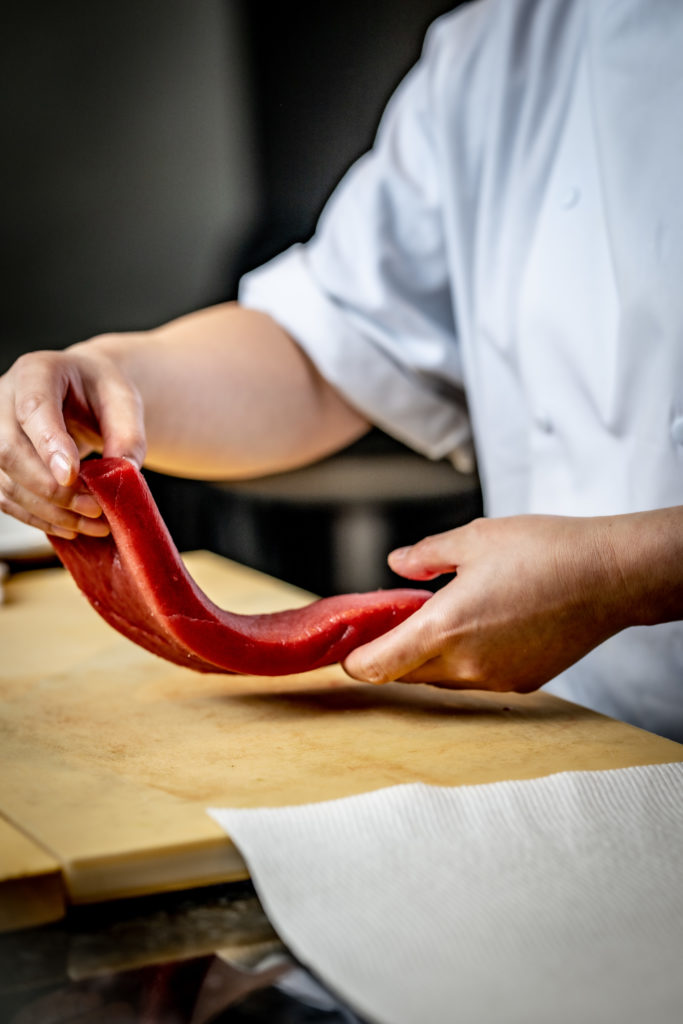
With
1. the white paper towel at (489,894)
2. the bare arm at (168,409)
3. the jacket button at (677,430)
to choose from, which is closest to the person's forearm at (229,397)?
the bare arm at (168,409)

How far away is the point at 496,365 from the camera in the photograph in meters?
1.52

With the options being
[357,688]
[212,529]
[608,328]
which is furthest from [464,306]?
[212,529]

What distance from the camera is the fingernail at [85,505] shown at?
1066 millimetres

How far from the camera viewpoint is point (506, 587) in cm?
102

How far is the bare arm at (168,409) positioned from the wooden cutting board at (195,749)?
0.21 meters

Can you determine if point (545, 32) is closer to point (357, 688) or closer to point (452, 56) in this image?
point (452, 56)

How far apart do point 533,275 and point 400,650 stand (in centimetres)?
62

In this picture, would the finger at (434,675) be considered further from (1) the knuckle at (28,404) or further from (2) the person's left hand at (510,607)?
(1) the knuckle at (28,404)

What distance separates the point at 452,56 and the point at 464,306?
37 cm

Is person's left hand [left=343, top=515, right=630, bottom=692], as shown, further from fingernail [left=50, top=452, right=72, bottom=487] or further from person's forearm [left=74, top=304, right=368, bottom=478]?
person's forearm [left=74, top=304, right=368, bottom=478]

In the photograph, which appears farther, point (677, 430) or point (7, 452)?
point (677, 430)

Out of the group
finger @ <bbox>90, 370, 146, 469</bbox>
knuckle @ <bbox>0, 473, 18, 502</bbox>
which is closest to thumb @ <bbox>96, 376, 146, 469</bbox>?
finger @ <bbox>90, 370, 146, 469</bbox>

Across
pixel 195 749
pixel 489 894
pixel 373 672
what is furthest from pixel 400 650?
pixel 489 894

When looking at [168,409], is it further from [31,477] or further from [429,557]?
[429,557]
